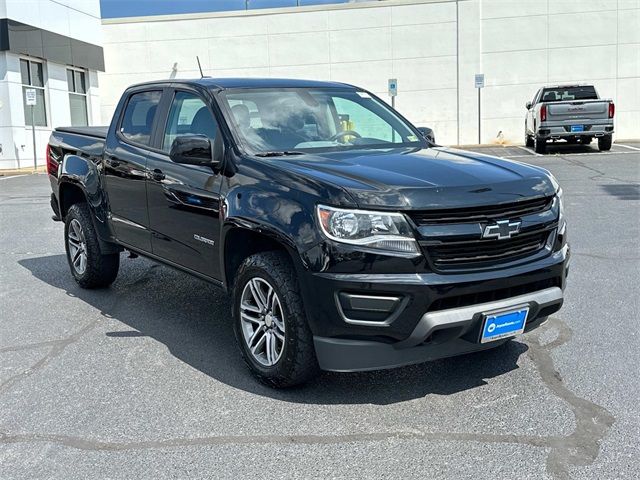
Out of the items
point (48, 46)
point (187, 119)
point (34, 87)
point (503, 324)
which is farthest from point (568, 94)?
point (503, 324)

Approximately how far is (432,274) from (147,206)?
2654 millimetres

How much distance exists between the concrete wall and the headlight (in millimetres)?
26497

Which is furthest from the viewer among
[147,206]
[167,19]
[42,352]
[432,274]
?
[167,19]

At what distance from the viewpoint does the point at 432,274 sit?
3.60m

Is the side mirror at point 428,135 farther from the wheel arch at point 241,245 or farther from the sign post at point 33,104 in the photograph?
the sign post at point 33,104

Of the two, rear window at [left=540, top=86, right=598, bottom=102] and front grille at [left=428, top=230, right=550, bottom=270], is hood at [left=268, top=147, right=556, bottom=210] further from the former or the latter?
rear window at [left=540, top=86, right=598, bottom=102]

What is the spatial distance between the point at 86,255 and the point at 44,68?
A: 2120 centimetres

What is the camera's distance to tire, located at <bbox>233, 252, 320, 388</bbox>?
12.7 feet

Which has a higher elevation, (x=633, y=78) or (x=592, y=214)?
(x=633, y=78)

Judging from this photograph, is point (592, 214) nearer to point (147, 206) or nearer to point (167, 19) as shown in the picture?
point (147, 206)

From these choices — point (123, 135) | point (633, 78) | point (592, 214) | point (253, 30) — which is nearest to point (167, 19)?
point (253, 30)

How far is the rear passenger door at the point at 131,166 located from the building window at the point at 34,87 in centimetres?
1918

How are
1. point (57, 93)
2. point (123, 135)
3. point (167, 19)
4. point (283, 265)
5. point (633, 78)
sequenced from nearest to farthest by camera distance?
point (283, 265) < point (123, 135) < point (57, 93) < point (633, 78) < point (167, 19)

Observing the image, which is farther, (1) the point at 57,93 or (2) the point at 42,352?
(1) the point at 57,93
